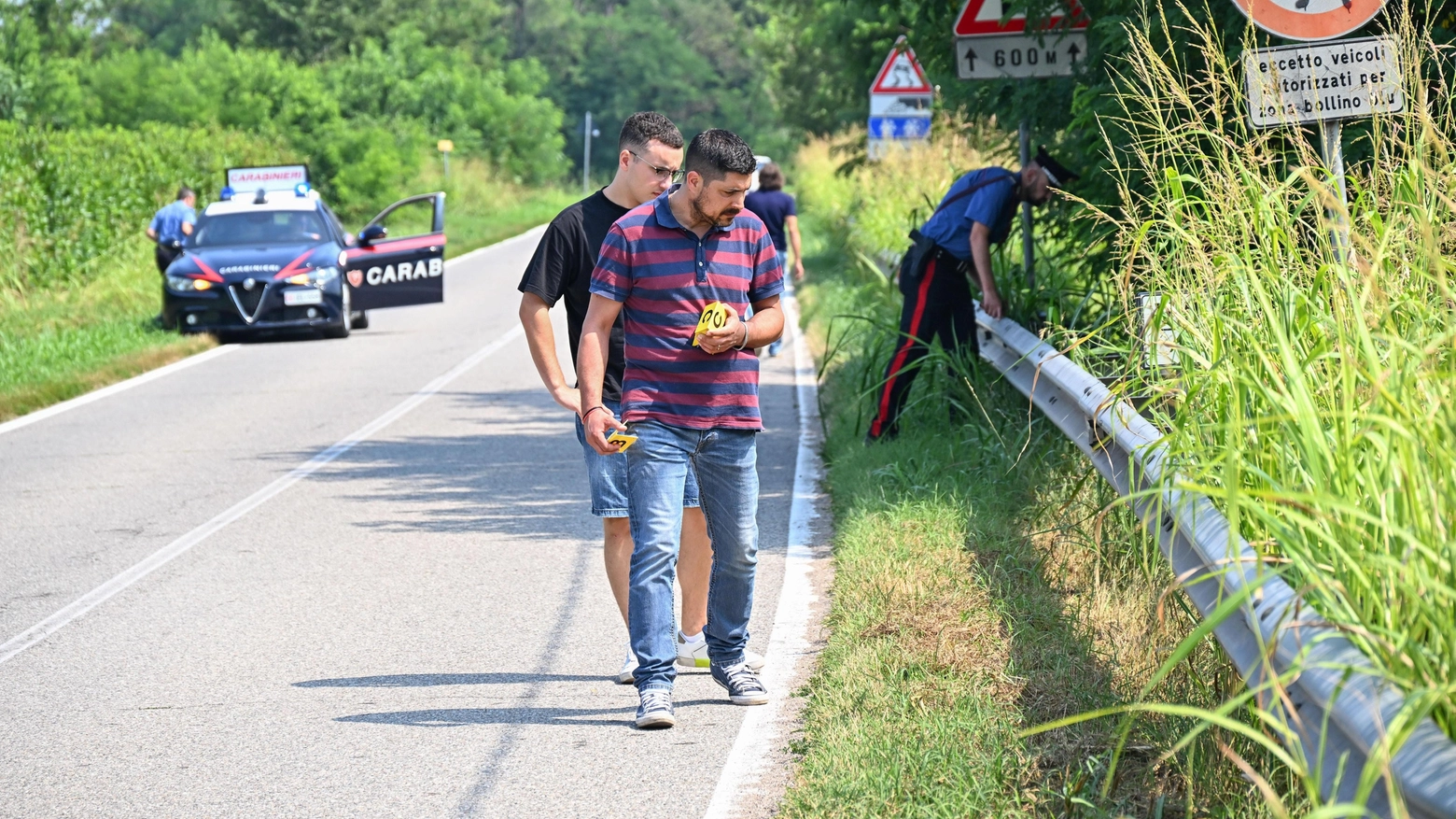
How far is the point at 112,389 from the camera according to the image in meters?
15.4

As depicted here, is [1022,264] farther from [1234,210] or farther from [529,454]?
[1234,210]

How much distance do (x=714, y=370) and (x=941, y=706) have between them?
4.13 ft

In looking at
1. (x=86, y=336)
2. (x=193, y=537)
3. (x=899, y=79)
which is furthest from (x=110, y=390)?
(x=899, y=79)

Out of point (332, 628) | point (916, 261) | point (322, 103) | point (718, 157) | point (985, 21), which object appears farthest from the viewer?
point (322, 103)

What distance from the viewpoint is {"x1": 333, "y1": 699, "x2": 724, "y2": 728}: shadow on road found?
5.62 metres

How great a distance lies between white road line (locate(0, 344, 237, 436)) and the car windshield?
1.51 m

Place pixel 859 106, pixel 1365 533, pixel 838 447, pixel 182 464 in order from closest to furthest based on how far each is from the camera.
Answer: pixel 1365 533 < pixel 838 447 < pixel 182 464 < pixel 859 106

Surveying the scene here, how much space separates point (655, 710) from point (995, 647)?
1093mm

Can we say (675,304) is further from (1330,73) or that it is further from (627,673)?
(1330,73)

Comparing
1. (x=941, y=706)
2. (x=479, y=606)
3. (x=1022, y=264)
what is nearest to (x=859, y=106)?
(x=1022, y=264)

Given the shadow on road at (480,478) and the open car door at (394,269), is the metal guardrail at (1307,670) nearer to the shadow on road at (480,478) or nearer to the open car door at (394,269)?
the shadow on road at (480,478)

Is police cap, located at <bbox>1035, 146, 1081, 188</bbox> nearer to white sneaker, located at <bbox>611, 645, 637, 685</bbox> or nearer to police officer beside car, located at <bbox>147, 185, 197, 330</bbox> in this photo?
white sneaker, located at <bbox>611, 645, 637, 685</bbox>

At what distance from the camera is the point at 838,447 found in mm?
10305

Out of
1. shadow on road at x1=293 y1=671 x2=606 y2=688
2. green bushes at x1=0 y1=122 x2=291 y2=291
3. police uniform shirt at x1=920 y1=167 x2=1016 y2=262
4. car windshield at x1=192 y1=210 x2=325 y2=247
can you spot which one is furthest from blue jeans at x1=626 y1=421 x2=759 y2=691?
green bushes at x1=0 y1=122 x2=291 y2=291
